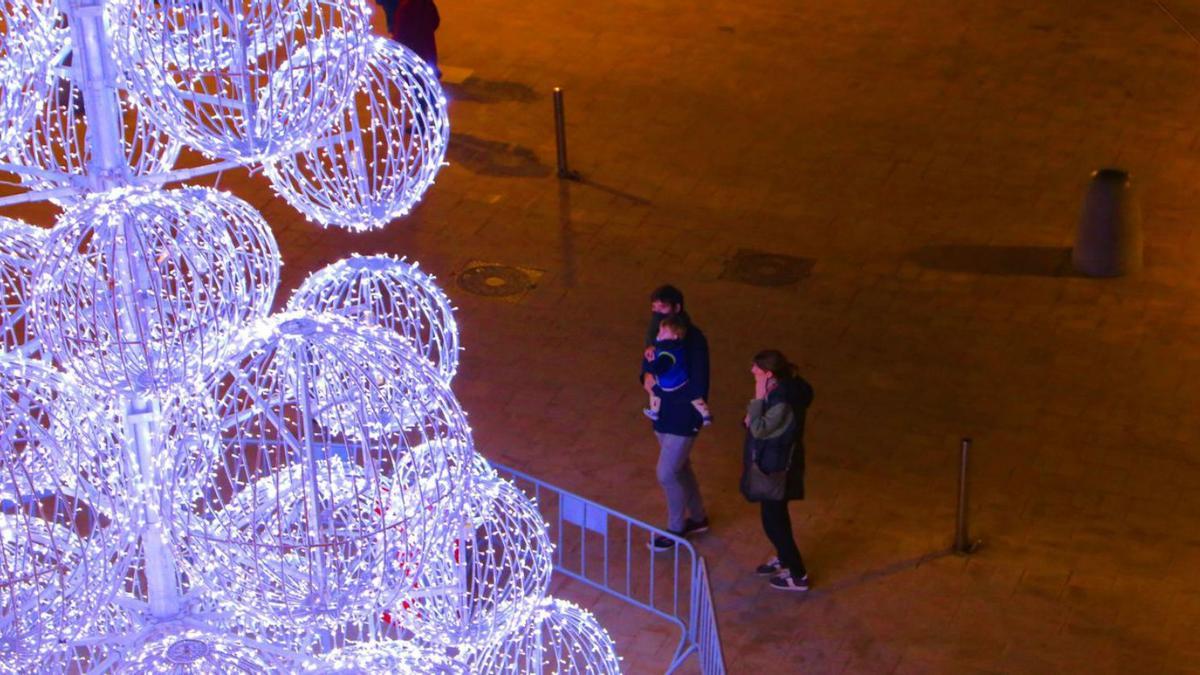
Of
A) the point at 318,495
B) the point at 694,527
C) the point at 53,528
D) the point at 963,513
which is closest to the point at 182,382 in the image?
the point at 318,495

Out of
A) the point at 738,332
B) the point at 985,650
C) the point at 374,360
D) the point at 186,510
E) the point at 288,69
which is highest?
the point at 288,69

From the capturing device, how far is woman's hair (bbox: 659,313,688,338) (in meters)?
9.12

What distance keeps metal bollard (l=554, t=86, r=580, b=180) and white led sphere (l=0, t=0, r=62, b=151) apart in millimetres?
8670

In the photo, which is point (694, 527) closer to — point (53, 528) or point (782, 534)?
point (782, 534)

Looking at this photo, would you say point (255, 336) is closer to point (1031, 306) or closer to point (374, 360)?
point (374, 360)

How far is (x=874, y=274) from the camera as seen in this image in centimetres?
1244

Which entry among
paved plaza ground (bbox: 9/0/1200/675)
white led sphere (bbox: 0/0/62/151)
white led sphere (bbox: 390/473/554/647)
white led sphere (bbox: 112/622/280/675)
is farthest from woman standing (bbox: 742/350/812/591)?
white led sphere (bbox: 0/0/62/151)

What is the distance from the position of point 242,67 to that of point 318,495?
113 cm

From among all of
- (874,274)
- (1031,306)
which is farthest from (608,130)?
(1031,306)

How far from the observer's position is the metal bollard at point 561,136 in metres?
13.8

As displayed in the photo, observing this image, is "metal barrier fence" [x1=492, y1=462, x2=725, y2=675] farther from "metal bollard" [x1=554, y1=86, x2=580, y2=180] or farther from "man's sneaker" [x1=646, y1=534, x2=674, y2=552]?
"metal bollard" [x1=554, y1=86, x2=580, y2=180]

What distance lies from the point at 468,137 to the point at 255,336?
973cm

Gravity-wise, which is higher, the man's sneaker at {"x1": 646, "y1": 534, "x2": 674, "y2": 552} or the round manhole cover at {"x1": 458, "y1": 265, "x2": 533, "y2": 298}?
the round manhole cover at {"x1": 458, "y1": 265, "x2": 533, "y2": 298}

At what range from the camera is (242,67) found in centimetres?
495
